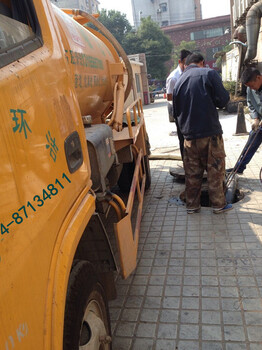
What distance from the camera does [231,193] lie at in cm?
487

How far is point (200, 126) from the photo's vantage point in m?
4.07

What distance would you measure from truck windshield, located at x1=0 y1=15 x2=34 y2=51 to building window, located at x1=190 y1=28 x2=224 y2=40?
186ft

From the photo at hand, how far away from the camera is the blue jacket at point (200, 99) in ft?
12.9

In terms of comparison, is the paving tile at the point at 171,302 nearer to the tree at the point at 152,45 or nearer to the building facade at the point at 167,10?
the tree at the point at 152,45

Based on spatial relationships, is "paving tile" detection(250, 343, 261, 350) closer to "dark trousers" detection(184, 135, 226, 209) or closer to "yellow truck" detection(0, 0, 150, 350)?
"yellow truck" detection(0, 0, 150, 350)

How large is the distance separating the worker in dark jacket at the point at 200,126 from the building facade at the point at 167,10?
6738cm

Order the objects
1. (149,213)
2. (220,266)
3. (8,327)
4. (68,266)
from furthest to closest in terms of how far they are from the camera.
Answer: (149,213)
(220,266)
(68,266)
(8,327)

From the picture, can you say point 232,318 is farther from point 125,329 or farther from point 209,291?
point 125,329

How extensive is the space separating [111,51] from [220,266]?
9.86ft

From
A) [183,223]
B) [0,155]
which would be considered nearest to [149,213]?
[183,223]

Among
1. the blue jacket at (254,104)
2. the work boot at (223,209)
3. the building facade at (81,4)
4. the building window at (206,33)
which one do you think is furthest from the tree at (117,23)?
the work boot at (223,209)

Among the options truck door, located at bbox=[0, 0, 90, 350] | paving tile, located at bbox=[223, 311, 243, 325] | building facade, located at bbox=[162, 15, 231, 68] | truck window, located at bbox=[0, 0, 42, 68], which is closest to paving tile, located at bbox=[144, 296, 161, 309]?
paving tile, located at bbox=[223, 311, 243, 325]

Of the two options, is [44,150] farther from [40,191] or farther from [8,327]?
[8,327]

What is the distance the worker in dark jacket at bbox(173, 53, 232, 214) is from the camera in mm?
3965
